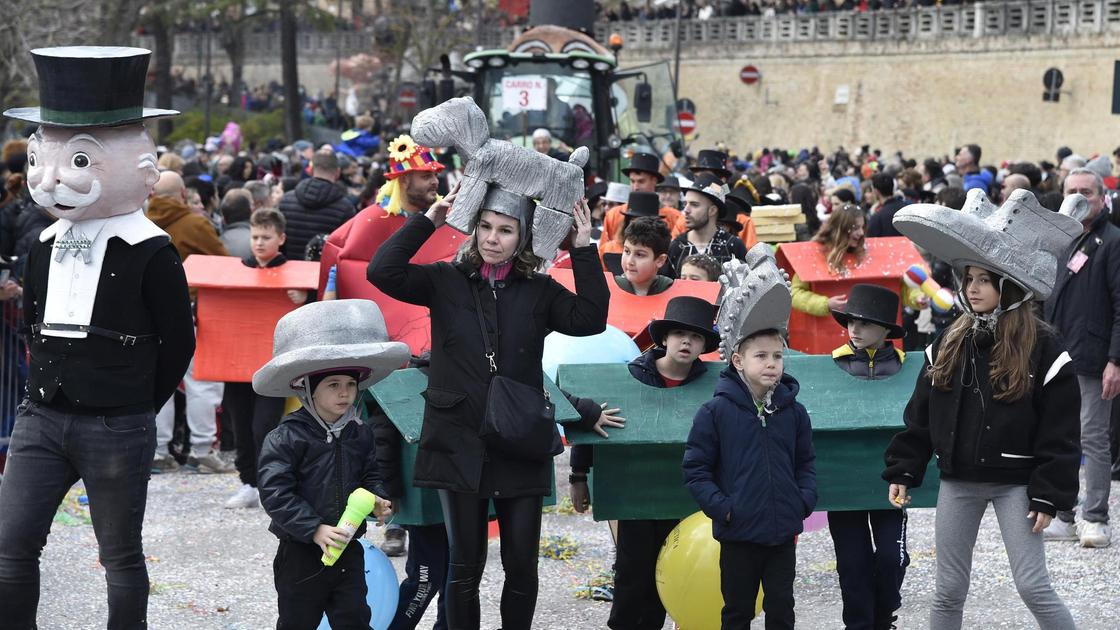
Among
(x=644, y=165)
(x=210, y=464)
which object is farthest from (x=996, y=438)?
(x=210, y=464)

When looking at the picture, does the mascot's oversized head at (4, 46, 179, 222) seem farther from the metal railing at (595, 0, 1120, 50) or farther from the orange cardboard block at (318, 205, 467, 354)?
the metal railing at (595, 0, 1120, 50)

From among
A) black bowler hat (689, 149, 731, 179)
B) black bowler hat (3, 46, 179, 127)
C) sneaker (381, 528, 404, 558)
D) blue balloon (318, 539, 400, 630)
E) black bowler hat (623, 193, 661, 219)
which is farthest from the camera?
black bowler hat (689, 149, 731, 179)

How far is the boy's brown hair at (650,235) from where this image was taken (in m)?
A: 7.43

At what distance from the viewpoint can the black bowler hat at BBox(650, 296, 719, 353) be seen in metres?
6.11

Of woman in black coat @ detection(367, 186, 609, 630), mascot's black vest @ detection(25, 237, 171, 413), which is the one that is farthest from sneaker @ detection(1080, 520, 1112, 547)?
mascot's black vest @ detection(25, 237, 171, 413)

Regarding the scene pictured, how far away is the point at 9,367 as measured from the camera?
9422 millimetres

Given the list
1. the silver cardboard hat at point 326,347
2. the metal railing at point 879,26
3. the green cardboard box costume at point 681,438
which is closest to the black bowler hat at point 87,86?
the silver cardboard hat at point 326,347

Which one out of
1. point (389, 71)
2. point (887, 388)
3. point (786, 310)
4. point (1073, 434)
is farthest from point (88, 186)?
point (389, 71)

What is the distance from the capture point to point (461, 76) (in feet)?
54.7

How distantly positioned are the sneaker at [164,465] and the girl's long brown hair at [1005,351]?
6.08 metres

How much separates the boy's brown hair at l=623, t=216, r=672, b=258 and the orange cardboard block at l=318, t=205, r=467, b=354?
831 mm

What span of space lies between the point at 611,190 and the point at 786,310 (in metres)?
6.46

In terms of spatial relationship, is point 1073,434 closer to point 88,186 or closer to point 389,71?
point 88,186

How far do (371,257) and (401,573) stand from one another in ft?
5.17
